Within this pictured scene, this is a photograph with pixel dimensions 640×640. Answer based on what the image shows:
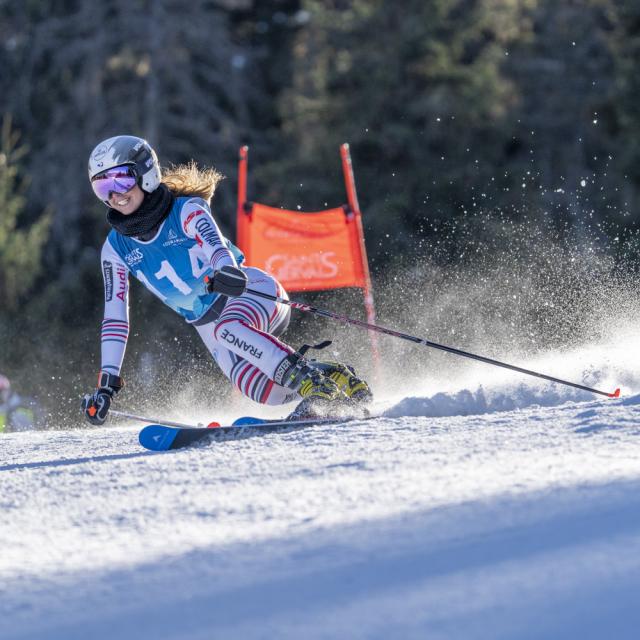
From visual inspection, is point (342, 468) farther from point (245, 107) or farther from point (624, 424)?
point (245, 107)

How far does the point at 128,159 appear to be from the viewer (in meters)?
4.54

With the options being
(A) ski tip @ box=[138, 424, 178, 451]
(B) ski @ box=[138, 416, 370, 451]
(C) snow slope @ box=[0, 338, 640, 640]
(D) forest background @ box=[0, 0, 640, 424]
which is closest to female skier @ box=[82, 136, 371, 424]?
(B) ski @ box=[138, 416, 370, 451]

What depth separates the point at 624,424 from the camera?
3.44 metres

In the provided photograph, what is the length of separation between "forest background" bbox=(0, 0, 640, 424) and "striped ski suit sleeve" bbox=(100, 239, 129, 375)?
516 centimetres

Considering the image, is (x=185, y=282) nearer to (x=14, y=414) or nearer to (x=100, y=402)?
(x=100, y=402)

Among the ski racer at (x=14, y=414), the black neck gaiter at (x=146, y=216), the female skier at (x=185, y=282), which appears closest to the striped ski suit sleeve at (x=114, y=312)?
the female skier at (x=185, y=282)

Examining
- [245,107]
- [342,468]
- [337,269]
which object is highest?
[245,107]

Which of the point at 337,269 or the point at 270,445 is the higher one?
the point at 337,269

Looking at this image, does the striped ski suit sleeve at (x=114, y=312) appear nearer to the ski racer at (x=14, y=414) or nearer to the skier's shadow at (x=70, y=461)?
the skier's shadow at (x=70, y=461)

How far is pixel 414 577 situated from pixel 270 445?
179cm

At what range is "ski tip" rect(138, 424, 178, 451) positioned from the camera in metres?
4.26

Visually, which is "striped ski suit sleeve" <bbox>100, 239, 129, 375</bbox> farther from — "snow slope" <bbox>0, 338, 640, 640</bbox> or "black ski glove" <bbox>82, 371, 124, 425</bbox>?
"snow slope" <bbox>0, 338, 640, 640</bbox>

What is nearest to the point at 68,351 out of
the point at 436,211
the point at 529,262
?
the point at 436,211

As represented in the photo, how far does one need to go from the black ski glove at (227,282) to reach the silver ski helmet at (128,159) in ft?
2.12
